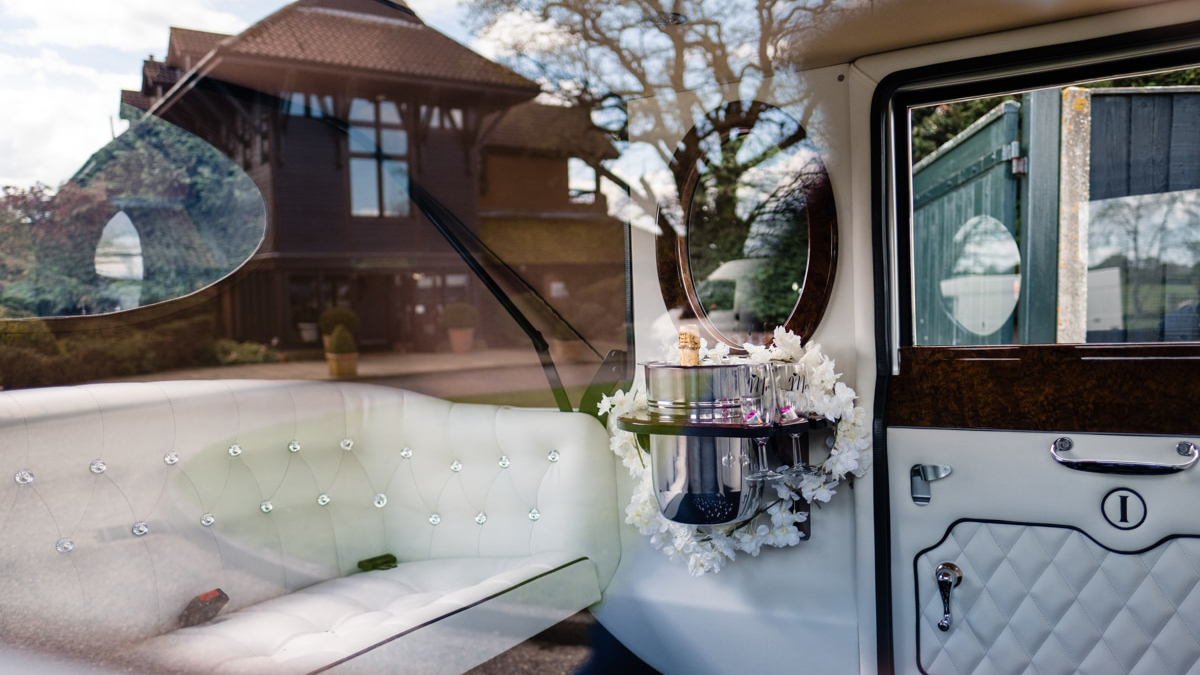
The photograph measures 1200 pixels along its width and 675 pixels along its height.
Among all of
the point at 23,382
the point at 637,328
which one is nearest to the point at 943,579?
the point at 637,328

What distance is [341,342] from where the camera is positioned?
2430 mm

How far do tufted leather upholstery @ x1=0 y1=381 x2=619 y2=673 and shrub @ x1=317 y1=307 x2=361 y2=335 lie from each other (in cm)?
130

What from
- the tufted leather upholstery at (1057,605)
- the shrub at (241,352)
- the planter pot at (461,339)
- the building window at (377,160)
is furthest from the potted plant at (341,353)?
the tufted leather upholstery at (1057,605)

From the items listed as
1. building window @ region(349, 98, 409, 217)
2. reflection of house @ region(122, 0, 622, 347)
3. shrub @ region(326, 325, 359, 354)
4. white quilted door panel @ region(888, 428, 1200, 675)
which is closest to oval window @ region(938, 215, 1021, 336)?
white quilted door panel @ region(888, 428, 1200, 675)

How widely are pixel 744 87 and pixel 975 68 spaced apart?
0.34 meters

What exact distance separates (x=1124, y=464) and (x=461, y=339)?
1964 mm

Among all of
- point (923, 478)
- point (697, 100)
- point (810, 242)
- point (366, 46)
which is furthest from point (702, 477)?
point (366, 46)

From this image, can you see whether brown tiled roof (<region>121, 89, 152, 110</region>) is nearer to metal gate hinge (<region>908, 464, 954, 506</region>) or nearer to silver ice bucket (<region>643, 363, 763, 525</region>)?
silver ice bucket (<region>643, 363, 763, 525</region>)

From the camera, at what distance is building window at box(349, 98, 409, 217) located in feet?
6.68

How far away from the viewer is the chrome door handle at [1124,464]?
0.79 meters

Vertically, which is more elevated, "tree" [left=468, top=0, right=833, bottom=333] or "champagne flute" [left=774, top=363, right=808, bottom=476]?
"tree" [left=468, top=0, right=833, bottom=333]

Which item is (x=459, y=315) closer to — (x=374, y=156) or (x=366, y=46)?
(x=374, y=156)

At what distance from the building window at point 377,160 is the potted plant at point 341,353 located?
0.45 meters

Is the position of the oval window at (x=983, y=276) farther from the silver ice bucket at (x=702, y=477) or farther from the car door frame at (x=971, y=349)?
the silver ice bucket at (x=702, y=477)
